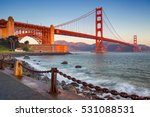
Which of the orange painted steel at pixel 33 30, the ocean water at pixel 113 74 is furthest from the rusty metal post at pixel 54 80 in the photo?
the orange painted steel at pixel 33 30

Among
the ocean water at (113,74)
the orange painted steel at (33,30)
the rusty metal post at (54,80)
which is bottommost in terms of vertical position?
the ocean water at (113,74)

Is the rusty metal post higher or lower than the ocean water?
higher

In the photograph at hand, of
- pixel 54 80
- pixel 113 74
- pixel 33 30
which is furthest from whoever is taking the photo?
pixel 33 30

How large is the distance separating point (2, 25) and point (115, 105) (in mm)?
77976

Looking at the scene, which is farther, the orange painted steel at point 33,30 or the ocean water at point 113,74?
the orange painted steel at point 33,30

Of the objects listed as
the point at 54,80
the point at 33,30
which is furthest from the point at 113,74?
the point at 33,30

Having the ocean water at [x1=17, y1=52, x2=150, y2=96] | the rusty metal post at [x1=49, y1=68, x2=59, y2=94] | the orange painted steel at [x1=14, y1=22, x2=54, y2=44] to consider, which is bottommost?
the ocean water at [x1=17, y1=52, x2=150, y2=96]

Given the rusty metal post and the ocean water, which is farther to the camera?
the ocean water

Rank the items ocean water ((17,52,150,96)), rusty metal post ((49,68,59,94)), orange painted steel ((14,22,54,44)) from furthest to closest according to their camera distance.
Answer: orange painted steel ((14,22,54,44)) → ocean water ((17,52,150,96)) → rusty metal post ((49,68,59,94))

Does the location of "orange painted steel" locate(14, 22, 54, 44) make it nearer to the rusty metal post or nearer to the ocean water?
the ocean water

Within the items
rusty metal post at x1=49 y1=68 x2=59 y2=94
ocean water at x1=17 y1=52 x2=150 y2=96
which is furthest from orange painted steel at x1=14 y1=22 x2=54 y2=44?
rusty metal post at x1=49 y1=68 x2=59 y2=94

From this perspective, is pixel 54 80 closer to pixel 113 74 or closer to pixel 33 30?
pixel 113 74

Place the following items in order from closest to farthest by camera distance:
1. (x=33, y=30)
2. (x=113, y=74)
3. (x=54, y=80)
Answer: (x=54, y=80) → (x=113, y=74) → (x=33, y=30)

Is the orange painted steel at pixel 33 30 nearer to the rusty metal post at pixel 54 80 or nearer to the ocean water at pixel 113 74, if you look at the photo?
the ocean water at pixel 113 74
